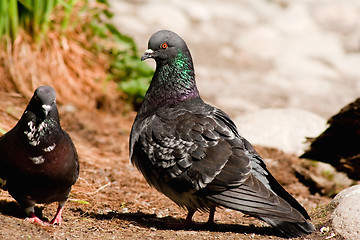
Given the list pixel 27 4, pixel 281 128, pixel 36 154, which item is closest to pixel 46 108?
pixel 36 154

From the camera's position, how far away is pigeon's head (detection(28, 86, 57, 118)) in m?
3.68

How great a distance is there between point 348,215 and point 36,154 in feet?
7.20

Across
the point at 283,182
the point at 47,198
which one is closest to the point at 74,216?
the point at 47,198

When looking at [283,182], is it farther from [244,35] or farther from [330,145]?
[244,35]

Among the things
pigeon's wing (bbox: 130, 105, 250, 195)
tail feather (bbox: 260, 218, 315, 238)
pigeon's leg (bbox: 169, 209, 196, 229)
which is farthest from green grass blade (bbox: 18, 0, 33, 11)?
tail feather (bbox: 260, 218, 315, 238)

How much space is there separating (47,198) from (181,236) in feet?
3.19

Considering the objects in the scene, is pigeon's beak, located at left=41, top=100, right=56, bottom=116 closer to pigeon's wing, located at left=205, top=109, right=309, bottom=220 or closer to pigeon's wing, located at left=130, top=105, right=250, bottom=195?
pigeon's wing, located at left=130, top=105, right=250, bottom=195

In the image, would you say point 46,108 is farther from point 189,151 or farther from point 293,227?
point 293,227

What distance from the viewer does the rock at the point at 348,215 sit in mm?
3945

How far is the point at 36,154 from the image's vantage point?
3736 millimetres

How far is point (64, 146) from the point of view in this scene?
153 inches

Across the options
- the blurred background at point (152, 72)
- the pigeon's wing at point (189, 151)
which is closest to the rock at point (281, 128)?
the blurred background at point (152, 72)

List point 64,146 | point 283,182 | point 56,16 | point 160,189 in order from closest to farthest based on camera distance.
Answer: point 64,146, point 160,189, point 283,182, point 56,16

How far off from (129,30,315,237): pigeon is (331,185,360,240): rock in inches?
8.1
